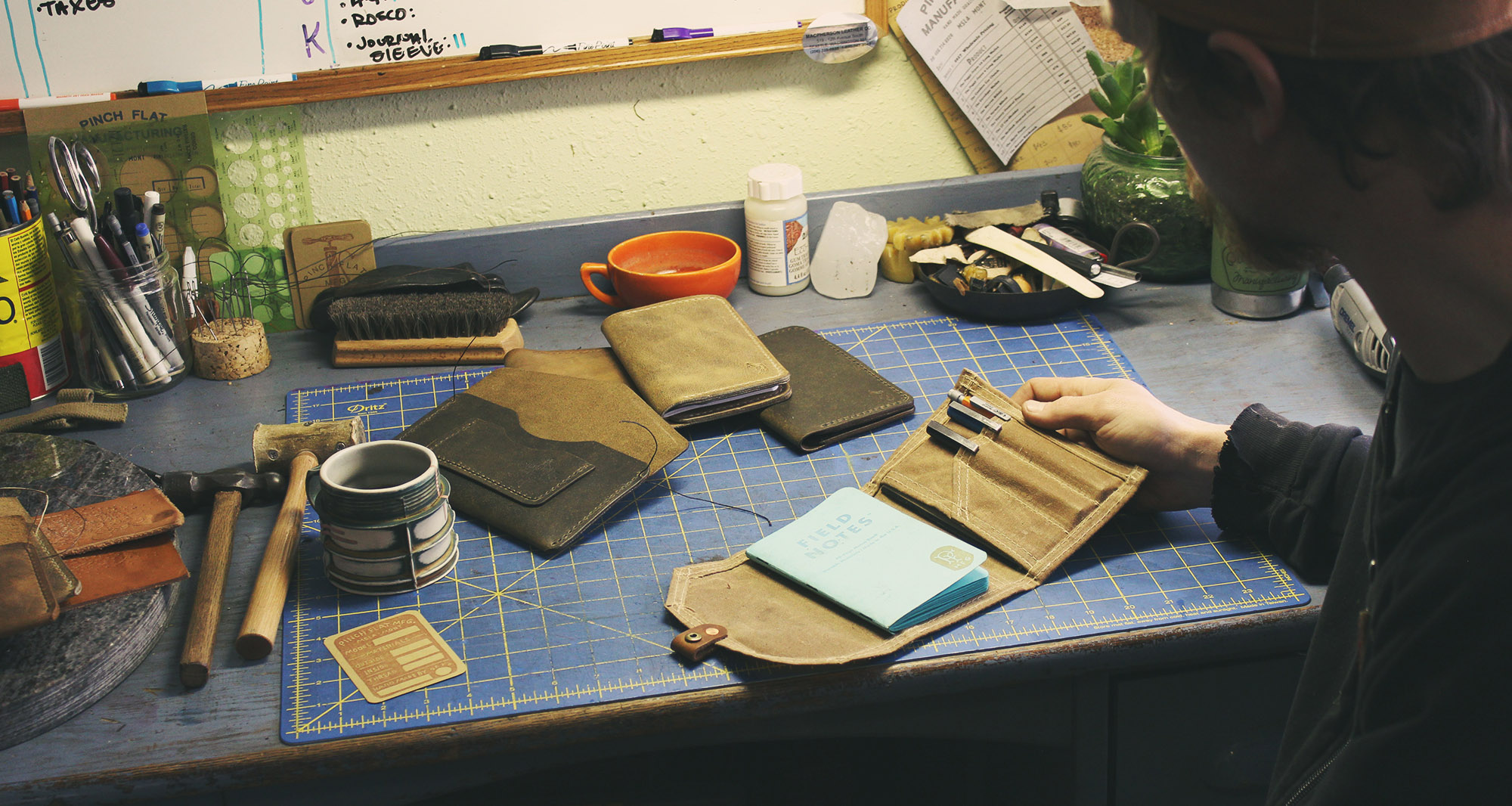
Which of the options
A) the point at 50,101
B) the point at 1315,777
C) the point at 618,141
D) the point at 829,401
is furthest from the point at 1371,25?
the point at 50,101

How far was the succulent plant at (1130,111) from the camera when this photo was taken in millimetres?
1453

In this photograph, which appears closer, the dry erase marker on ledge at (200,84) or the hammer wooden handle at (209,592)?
the hammer wooden handle at (209,592)

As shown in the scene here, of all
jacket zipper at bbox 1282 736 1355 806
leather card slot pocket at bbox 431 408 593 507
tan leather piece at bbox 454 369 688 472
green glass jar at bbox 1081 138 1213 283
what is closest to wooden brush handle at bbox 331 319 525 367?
tan leather piece at bbox 454 369 688 472

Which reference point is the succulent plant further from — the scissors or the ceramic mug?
the scissors

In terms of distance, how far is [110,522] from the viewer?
94 cm

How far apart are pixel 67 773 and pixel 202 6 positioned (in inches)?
39.9

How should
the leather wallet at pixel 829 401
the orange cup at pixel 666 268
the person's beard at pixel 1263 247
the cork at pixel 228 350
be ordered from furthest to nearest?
1. the orange cup at pixel 666 268
2. the cork at pixel 228 350
3. the leather wallet at pixel 829 401
4. the person's beard at pixel 1263 247

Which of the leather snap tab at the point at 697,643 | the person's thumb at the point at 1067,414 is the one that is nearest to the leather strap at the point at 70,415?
the leather snap tab at the point at 697,643

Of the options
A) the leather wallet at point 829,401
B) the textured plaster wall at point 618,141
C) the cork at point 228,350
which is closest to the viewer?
the leather wallet at point 829,401

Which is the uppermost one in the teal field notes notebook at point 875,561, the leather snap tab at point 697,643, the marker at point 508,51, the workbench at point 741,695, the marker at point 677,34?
the marker at point 677,34

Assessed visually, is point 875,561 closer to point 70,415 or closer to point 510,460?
point 510,460

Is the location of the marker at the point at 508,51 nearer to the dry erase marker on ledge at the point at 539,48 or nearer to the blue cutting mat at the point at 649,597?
the dry erase marker on ledge at the point at 539,48

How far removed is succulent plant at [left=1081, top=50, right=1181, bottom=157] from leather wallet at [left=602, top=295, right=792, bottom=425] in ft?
2.03

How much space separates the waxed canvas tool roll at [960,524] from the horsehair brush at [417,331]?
53cm
